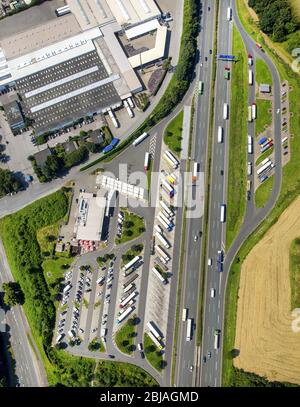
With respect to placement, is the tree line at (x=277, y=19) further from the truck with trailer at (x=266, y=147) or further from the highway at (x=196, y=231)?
the truck with trailer at (x=266, y=147)

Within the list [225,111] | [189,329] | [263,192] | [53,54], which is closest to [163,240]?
[189,329]

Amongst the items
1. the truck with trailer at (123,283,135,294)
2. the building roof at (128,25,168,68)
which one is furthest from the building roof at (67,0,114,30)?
the truck with trailer at (123,283,135,294)

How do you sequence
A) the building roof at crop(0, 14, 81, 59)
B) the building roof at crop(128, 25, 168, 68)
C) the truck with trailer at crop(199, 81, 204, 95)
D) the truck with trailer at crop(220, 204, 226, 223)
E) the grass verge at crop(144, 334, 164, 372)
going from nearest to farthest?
1. the grass verge at crop(144, 334, 164, 372)
2. the truck with trailer at crop(220, 204, 226, 223)
3. the truck with trailer at crop(199, 81, 204, 95)
4. the building roof at crop(128, 25, 168, 68)
5. the building roof at crop(0, 14, 81, 59)

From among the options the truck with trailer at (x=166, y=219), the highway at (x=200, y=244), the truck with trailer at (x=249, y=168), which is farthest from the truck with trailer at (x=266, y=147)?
the truck with trailer at (x=166, y=219)

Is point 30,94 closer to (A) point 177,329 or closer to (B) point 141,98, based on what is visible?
(B) point 141,98

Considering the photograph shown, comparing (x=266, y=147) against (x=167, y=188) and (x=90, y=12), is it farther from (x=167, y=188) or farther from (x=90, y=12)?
(x=90, y=12)

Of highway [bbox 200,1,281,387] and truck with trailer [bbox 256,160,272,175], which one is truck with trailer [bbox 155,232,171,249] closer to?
highway [bbox 200,1,281,387]
